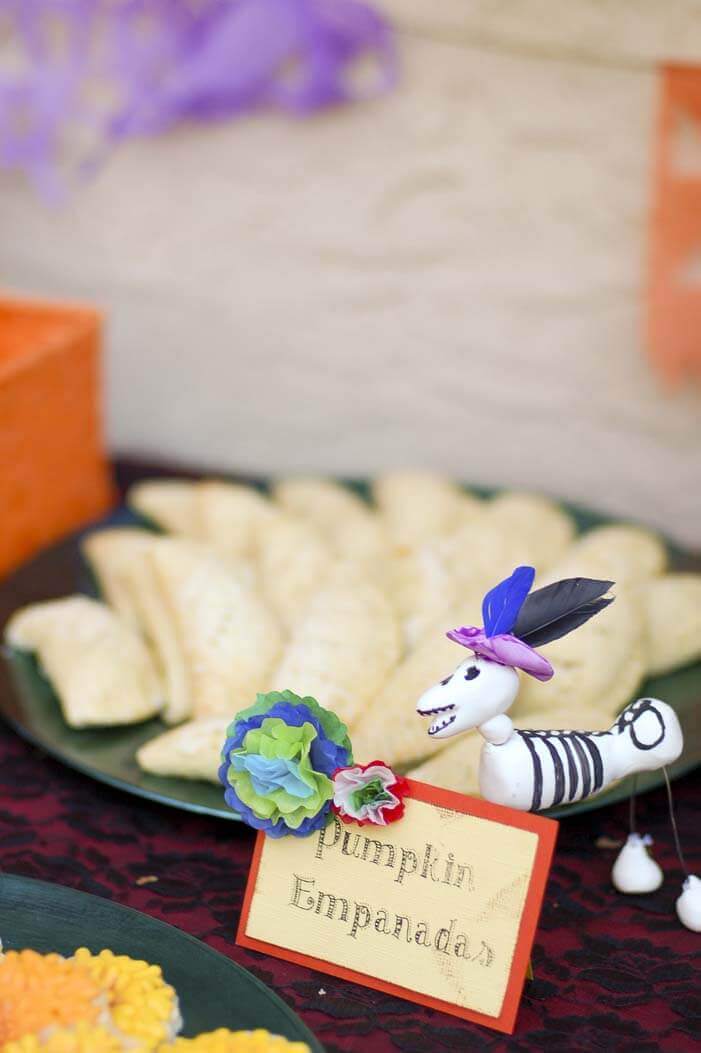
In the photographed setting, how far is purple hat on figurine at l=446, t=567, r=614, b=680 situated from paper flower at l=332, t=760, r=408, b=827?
0.09m

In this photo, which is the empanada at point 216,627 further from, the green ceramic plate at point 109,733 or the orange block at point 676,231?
the orange block at point 676,231

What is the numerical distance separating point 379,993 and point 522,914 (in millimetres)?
98

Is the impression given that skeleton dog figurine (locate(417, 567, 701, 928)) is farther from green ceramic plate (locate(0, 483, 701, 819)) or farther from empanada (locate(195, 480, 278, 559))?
empanada (locate(195, 480, 278, 559))

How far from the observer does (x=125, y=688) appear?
0.91 meters

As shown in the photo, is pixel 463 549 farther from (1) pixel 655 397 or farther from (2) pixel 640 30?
(2) pixel 640 30

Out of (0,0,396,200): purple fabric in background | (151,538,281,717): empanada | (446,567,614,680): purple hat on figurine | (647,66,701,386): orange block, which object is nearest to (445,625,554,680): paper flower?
(446,567,614,680): purple hat on figurine

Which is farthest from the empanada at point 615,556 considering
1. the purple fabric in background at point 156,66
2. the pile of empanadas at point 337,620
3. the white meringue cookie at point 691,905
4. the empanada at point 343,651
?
the purple fabric in background at point 156,66

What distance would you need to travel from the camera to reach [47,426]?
1194 mm

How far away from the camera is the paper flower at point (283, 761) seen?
658 mm

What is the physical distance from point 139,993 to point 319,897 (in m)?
0.12

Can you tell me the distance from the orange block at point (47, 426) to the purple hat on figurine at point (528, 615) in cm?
62

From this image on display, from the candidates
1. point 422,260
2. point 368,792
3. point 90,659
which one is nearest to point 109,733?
point 90,659

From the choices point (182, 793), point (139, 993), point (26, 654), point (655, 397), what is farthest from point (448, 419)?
point (139, 993)

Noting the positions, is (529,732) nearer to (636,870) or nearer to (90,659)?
(636,870)
